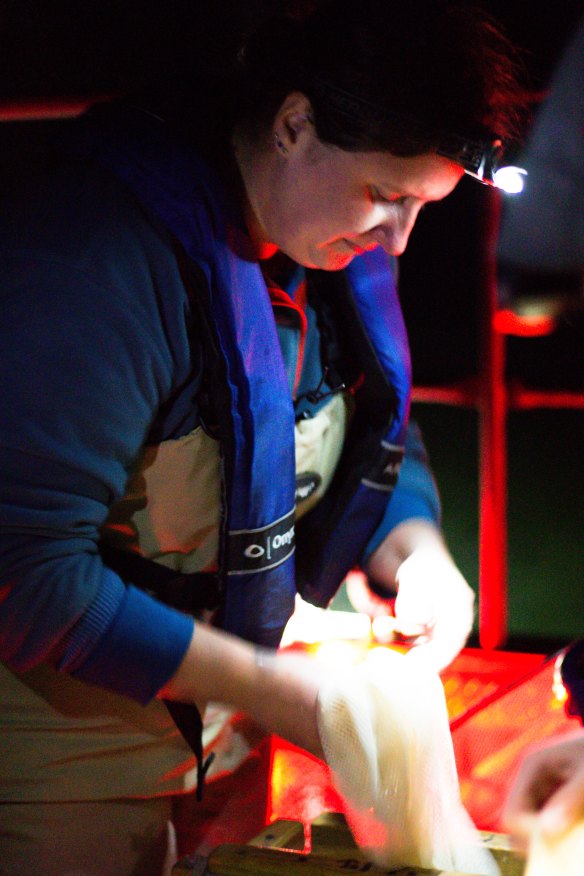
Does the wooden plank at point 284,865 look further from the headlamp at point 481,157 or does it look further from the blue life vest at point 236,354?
the headlamp at point 481,157

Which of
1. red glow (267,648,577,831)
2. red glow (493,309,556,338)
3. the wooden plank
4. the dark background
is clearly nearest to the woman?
the wooden plank

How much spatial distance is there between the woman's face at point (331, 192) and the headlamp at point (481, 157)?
3 centimetres

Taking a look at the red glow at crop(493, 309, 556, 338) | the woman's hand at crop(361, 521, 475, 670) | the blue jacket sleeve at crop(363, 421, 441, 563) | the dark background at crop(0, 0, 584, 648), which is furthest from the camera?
the red glow at crop(493, 309, 556, 338)

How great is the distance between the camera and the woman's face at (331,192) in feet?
3.76

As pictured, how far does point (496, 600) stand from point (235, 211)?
1761mm

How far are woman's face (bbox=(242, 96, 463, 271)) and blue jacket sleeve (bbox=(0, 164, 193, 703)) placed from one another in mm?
209

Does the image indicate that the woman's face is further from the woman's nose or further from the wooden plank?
the wooden plank

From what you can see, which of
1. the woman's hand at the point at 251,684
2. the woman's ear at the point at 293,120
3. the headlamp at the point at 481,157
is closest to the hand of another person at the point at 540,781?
the woman's hand at the point at 251,684

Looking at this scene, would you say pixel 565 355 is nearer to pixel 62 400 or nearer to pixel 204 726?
pixel 204 726

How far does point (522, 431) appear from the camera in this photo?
2.80m

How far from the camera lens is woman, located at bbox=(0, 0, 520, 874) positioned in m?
1.02

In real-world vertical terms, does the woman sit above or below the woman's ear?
below

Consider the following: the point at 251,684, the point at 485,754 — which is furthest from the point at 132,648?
the point at 485,754

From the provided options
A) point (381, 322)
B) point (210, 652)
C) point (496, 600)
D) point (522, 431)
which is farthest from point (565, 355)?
point (210, 652)
